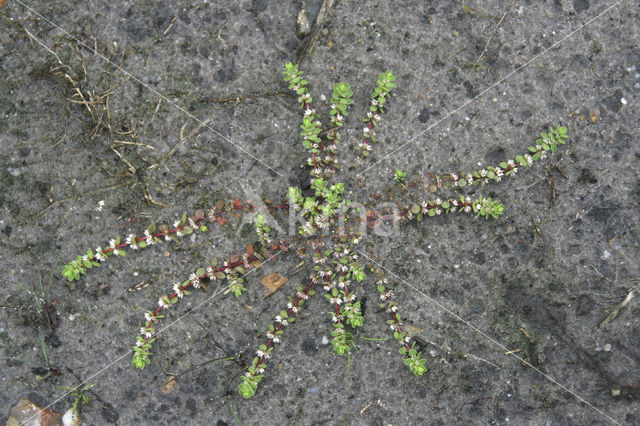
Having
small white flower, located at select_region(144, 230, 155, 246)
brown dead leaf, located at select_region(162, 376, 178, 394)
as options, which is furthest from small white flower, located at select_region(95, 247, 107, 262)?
brown dead leaf, located at select_region(162, 376, 178, 394)

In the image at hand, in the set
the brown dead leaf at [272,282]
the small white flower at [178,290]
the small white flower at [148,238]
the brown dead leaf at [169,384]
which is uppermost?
the brown dead leaf at [272,282]

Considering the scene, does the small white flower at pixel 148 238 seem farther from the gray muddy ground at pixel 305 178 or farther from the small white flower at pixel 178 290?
the small white flower at pixel 178 290

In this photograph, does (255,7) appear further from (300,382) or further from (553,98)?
(300,382)

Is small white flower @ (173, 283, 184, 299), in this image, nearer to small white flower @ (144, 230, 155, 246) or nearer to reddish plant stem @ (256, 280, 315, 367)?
small white flower @ (144, 230, 155, 246)

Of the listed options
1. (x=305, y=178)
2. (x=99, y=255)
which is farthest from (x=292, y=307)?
Answer: (x=99, y=255)

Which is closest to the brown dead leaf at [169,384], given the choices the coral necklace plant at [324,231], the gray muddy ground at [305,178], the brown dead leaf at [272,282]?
the gray muddy ground at [305,178]

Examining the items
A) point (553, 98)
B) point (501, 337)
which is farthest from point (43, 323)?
point (553, 98)
